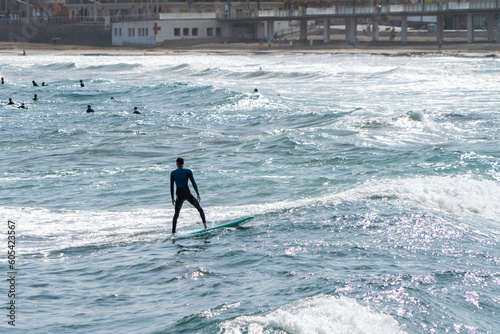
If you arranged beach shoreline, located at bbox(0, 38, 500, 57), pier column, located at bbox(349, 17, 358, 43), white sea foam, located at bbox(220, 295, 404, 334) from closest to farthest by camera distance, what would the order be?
white sea foam, located at bbox(220, 295, 404, 334) < beach shoreline, located at bbox(0, 38, 500, 57) < pier column, located at bbox(349, 17, 358, 43)

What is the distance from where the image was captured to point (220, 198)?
17984mm

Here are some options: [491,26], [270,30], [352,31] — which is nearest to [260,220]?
[491,26]

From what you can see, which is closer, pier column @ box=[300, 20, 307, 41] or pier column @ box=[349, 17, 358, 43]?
pier column @ box=[349, 17, 358, 43]

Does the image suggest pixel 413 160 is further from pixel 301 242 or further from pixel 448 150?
pixel 301 242

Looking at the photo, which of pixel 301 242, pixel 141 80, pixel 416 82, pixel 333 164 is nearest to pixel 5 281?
pixel 301 242

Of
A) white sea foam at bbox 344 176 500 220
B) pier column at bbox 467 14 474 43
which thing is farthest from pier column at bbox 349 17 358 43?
white sea foam at bbox 344 176 500 220

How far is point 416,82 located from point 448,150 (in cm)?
2765

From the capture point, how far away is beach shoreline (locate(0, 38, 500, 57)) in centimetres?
7294

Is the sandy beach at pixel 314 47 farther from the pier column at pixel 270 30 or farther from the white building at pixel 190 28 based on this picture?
the pier column at pixel 270 30

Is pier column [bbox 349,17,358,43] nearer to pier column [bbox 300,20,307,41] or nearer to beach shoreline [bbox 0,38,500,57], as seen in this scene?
beach shoreline [bbox 0,38,500,57]

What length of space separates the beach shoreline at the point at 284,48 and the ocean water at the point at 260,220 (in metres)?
37.3

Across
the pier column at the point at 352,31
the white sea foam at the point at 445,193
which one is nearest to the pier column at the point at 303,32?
the pier column at the point at 352,31

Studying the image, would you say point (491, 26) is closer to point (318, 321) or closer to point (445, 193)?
point (445, 193)

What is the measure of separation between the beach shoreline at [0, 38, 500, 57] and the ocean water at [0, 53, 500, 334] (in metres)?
37.3
